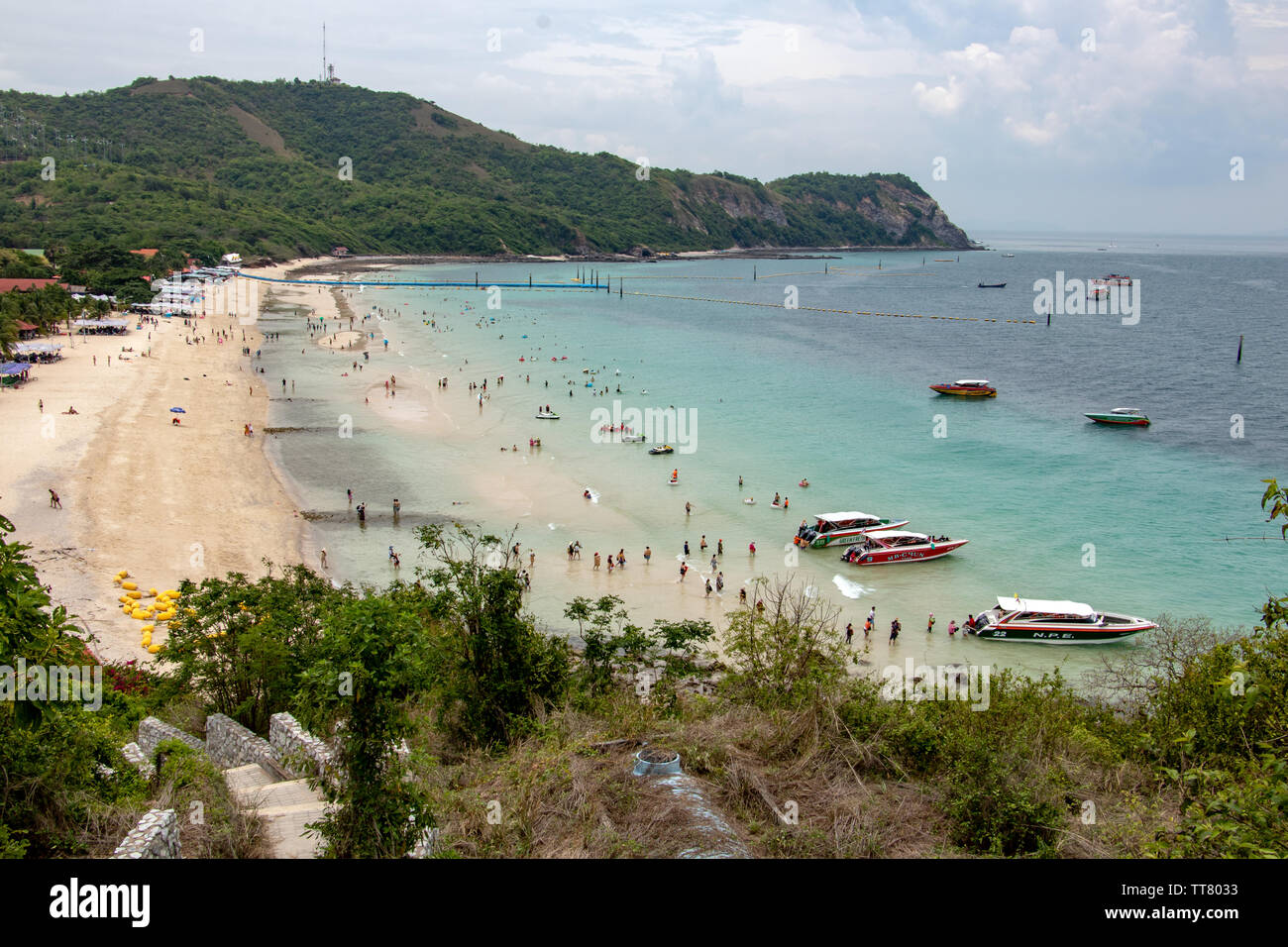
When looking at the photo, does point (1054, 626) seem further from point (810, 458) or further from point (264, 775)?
point (264, 775)

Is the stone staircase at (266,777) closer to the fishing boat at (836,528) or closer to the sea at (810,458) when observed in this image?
the sea at (810,458)

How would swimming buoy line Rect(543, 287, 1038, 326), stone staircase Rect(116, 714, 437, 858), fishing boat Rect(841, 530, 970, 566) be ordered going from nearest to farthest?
stone staircase Rect(116, 714, 437, 858), fishing boat Rect(841, 530, 970, 566), swimming buoy line Rect(543, 287, 1038, 326)

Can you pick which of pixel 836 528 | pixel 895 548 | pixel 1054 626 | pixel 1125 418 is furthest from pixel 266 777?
pixel 1125 418

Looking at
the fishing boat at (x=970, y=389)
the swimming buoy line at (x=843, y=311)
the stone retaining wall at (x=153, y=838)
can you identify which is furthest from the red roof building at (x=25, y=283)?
the stone retaining wall at (x=153, y=838)

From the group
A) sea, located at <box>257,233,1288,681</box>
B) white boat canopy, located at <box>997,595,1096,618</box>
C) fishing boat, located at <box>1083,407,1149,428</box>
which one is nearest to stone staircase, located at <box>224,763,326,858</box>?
sea, located at <box>257,233,1288,681</box>

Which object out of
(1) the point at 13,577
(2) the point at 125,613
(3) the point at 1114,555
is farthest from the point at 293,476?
(3) the point at 1114,555

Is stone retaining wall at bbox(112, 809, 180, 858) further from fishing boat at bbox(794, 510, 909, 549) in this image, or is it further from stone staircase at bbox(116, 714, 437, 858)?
fishing boat at bbox(794, 510, 909, 549)
